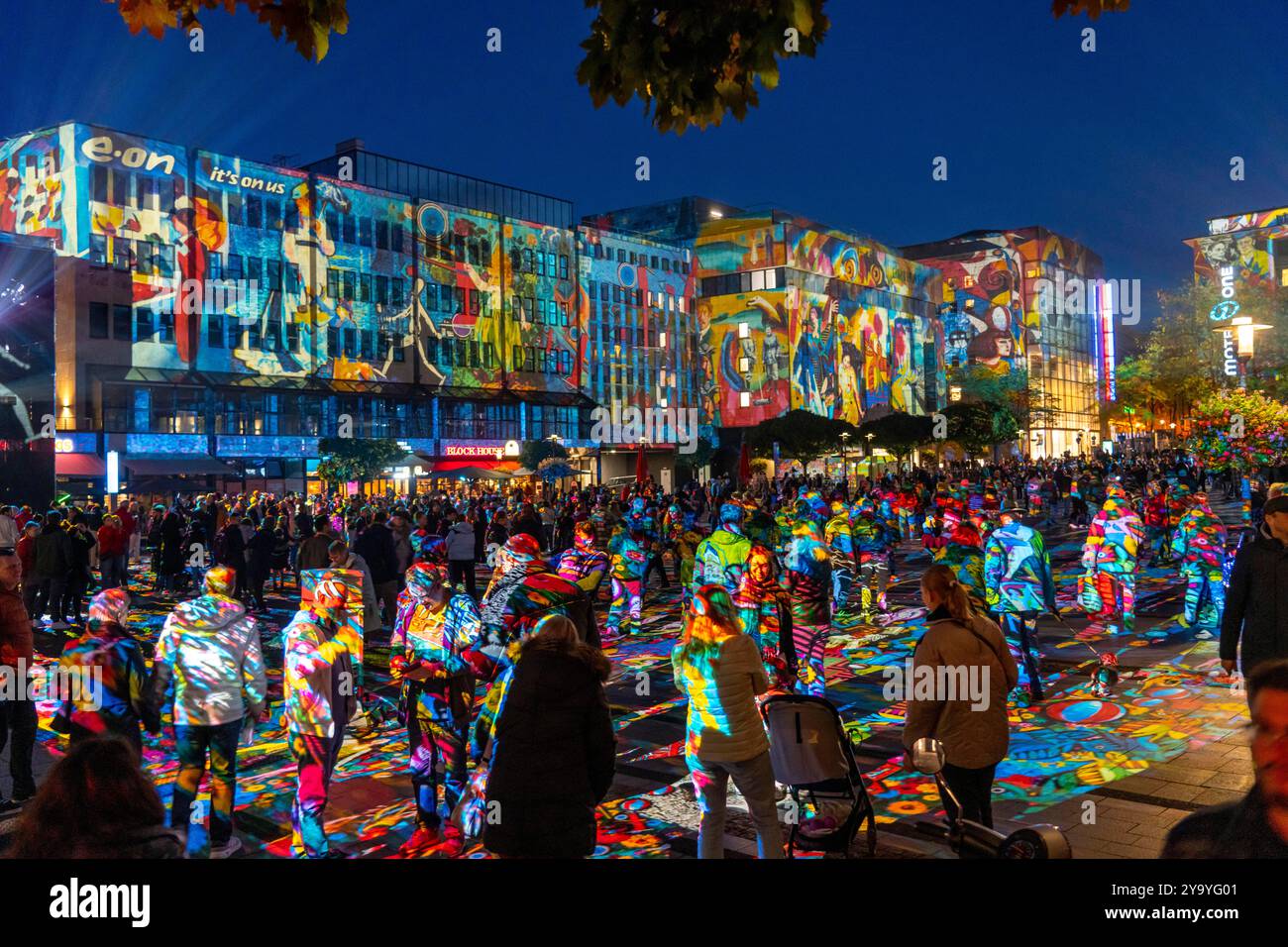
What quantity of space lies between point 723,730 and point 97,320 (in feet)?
152

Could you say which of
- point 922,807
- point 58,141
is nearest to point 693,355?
point 58,141

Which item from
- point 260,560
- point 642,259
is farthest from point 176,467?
point 642,259

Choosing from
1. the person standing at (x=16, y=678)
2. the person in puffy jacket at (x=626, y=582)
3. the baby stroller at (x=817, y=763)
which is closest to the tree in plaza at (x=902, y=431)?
the person in puffy jacket at (x=626, y=582)

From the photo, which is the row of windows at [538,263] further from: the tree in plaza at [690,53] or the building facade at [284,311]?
the tree in plaza at [690,53]

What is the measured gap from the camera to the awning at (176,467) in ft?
141

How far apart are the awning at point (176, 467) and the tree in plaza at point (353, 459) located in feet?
14.5

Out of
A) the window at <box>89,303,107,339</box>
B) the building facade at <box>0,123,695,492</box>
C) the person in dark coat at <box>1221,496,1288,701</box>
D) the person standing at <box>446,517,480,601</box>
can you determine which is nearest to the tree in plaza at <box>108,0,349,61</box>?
the person in dark coat at <box>1221,496,1288,701</box>

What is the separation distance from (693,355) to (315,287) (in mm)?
34715

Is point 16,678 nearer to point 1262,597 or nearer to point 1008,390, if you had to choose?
point 1262,597

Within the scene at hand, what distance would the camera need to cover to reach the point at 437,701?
20.7ft

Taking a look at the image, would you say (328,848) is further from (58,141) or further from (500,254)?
(500,254)

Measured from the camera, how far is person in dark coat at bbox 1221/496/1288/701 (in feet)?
20.6

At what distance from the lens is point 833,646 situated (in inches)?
523
